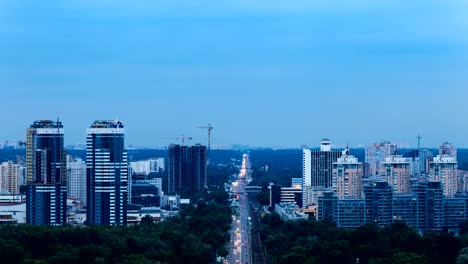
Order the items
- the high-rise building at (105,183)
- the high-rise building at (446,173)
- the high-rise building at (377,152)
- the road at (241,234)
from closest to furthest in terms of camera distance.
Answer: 1. the road at (241,234)
2. the high-rise building at (105,183)
3. the high-rise building at (446,173)
4. the high-rise building at (377,152)

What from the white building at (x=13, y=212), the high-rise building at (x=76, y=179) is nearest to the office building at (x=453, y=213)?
the white building at (x=13, y=212)

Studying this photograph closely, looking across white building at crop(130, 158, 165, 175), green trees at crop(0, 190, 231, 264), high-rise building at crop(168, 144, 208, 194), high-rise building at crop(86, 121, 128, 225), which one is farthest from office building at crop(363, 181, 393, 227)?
white building at crop(130, 158, 165, 175)

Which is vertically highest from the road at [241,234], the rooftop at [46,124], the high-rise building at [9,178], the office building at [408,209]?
the rooftop at [46,124]

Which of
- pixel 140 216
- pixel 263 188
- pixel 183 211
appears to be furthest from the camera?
pixel 263 188

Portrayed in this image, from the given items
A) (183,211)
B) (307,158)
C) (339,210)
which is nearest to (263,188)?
(307,158)

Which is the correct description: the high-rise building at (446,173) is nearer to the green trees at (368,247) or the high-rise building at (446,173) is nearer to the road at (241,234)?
the road at (241,234)

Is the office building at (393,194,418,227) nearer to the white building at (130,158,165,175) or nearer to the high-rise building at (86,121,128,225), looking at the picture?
the high-rise building at (86,121,128,225)

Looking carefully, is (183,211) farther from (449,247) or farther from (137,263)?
(137,263)
